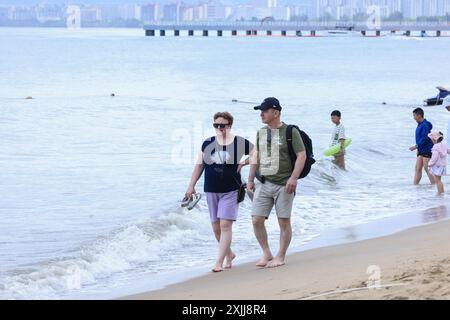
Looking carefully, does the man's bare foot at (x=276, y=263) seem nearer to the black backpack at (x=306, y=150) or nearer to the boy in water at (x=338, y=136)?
the black backpack at (x=306, y=150)

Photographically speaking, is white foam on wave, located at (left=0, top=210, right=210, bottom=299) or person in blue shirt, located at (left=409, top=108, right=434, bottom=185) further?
person in blue shirt, located at (left=409, top=108, right=434, bottom=185)

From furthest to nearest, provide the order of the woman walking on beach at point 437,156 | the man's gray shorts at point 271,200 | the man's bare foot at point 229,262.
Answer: the woman walking on beach at point 437,156
the man's bare foot at point 229,262
the man's gray shorts at point 271,200

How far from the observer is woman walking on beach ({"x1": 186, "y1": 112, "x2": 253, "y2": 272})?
9.75m

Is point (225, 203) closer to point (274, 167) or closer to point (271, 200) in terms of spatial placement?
point (271, 200)

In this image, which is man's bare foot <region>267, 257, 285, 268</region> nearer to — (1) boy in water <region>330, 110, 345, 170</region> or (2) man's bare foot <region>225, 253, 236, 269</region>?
(2) man's bare foot <region>225, 253, 236, 269</region>

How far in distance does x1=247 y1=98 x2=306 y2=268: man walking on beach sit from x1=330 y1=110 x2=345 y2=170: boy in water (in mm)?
8884

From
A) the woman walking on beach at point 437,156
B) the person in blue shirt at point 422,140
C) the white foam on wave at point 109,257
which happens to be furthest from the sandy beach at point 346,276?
the person in blue shirt at point 422,140

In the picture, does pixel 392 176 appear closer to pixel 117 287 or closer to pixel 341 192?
pixel 341 192

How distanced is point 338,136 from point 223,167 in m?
10.3

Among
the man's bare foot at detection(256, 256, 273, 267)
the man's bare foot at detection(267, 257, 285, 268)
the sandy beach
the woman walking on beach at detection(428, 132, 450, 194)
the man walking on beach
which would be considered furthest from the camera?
the woman walking on beach at detection(428, 132, 450, 194)

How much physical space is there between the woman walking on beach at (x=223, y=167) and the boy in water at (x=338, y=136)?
29.0 feet

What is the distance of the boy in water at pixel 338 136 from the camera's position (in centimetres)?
1866

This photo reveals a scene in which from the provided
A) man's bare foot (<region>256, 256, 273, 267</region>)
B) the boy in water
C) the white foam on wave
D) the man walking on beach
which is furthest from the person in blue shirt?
the man walking on beach

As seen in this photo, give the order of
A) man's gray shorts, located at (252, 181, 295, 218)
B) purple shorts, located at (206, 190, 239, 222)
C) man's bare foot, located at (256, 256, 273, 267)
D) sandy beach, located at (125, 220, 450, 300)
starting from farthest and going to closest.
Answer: man's bare foot, located at (256, 256, 273, 267) < purple shorts, located at (206, 190, 239, 222) < man's gray shorts, located at (252, 181, 295, 218) < sandy beach, located at (125, 220, 450, 300)
